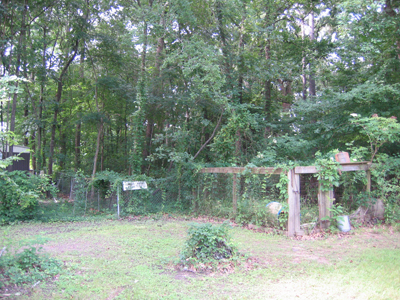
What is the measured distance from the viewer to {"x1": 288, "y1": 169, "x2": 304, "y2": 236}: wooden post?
700 cm

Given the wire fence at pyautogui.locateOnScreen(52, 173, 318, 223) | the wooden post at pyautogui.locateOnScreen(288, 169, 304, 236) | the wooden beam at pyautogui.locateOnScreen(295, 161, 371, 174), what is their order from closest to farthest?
the wooden post at pyautogui.locateOnScreen(288, 169, 304, 236) → the wooden beam at pyautogui.locateOnScreen(295, 161, 371, 174) → the wire fence at pyautogui.locateOnScreen(52, 173, 318, 223)

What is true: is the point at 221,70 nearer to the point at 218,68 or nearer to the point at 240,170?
the point at 218,68

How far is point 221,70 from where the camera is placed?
12.4 meters

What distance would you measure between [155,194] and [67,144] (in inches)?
530

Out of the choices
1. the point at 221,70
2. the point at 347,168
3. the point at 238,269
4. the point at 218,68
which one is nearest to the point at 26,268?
the point at 238,269

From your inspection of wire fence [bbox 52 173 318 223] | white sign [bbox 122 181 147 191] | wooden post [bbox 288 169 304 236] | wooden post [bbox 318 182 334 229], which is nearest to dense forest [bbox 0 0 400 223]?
wire fence [bbox 52 173 318 223]

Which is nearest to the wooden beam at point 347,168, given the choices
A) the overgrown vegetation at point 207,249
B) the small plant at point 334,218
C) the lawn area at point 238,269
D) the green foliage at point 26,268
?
the small plant at point 334,218

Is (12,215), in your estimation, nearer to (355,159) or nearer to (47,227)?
(47,227)

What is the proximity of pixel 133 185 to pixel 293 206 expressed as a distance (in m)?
5.45

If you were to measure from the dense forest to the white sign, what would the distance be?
1173mm

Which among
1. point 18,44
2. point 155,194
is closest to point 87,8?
point 18,44

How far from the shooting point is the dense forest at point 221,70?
410 inches

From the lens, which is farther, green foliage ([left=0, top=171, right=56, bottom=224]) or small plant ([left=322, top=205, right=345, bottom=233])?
green foliage ([left=0, top=171, right=56, bottom=224])

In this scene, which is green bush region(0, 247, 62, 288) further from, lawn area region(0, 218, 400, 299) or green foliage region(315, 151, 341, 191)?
green foliage region(315, 151, 341, 191)
